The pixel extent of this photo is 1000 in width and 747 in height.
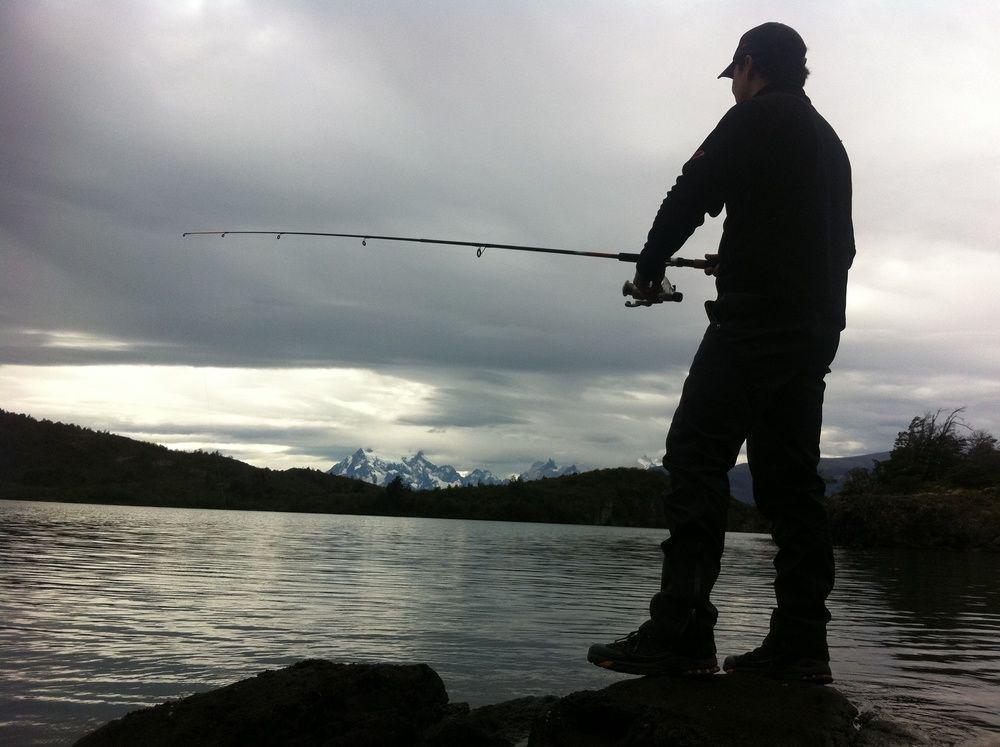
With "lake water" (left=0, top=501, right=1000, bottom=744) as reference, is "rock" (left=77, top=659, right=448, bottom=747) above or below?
above

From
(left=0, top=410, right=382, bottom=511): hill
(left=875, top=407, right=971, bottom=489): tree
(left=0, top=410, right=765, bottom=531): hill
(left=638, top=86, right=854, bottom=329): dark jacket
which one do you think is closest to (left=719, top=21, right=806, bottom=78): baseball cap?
(left=638, top=86, right=854, bottom=329): dark jacket

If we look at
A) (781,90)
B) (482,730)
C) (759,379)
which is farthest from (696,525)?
(781,90)

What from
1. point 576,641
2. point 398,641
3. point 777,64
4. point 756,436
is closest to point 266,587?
point 398,641

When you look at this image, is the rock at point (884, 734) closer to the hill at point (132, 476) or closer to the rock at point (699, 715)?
the rock at point (699, 715)

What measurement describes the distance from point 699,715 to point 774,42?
3094 mm

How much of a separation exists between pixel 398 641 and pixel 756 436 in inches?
151

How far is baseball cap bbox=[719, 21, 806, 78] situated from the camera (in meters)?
3.87

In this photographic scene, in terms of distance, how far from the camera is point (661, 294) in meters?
4.05

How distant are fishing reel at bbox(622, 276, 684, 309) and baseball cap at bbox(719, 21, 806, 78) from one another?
3.91 ft

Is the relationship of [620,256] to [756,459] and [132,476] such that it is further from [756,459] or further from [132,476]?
[132,476]

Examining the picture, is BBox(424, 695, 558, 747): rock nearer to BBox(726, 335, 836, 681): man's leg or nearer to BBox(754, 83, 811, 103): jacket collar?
A: BBox(726, 335, 836, 681): man's leg

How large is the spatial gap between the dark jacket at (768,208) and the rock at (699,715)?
1.60 m

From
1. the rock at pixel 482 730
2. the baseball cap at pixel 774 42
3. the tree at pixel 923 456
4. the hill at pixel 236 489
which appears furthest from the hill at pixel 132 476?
the baseball cap at pixel 774 42

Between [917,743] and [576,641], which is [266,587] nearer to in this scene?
[576,641]
